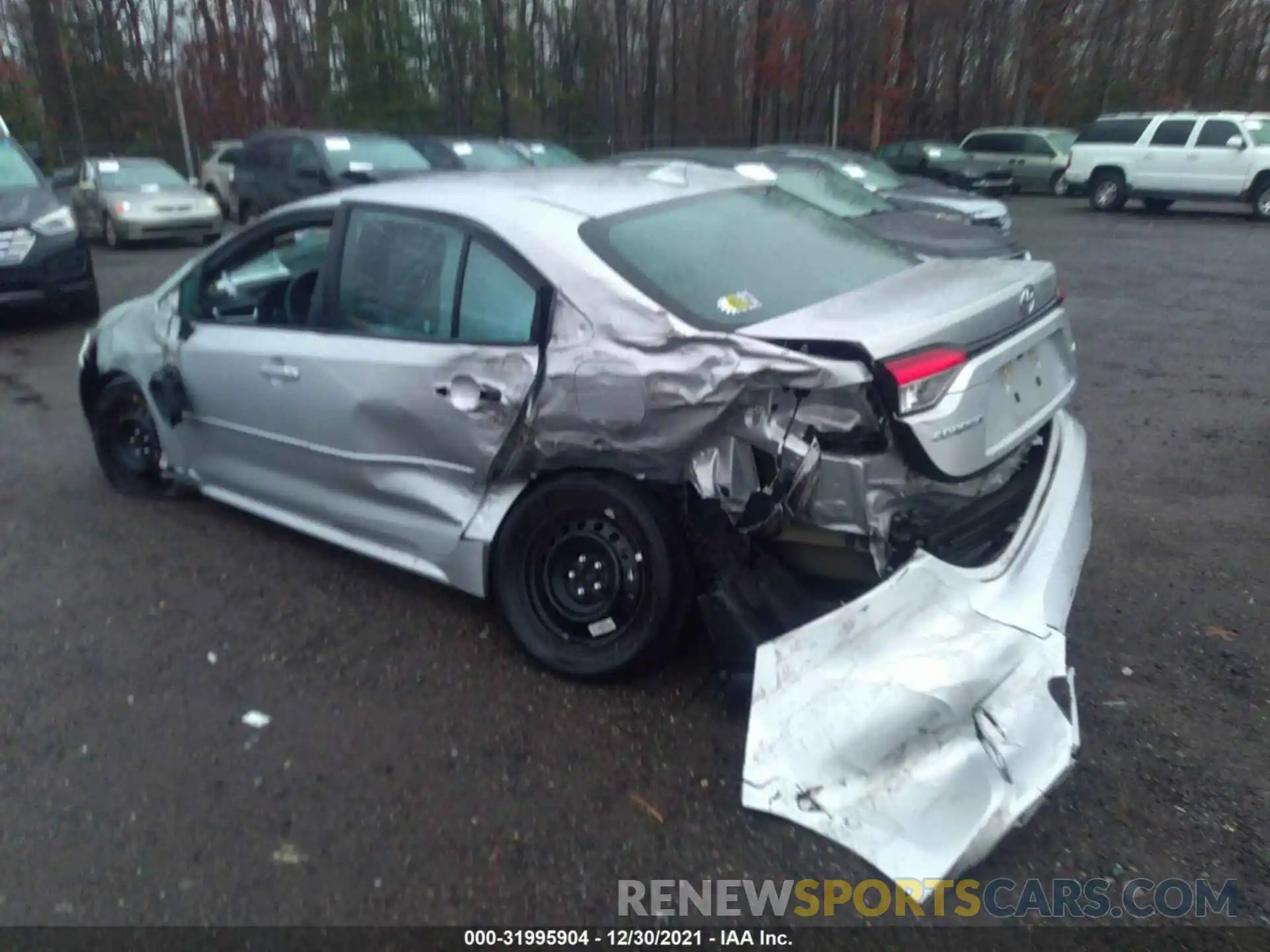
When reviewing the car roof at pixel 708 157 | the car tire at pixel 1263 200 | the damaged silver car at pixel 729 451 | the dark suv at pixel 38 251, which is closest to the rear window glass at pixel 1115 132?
the car tire at pixel 1263 200

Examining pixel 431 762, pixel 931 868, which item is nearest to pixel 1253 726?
pixel 931 868

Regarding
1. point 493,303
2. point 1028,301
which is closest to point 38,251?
point 493,303

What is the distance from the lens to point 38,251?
9.74 metres

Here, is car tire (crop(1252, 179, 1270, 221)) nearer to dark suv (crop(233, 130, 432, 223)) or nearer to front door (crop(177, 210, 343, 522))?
dark suv (crop(233, 130, 432, 223))

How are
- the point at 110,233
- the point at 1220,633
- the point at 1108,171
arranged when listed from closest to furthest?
the point at 1220,633
the point at 110,233
the point at 1108,171

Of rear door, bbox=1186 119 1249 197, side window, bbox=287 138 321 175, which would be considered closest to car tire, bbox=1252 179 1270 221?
rear door, bbox=1186 119 1249 197

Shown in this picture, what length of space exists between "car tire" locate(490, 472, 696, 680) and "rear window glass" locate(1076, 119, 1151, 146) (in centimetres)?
2086

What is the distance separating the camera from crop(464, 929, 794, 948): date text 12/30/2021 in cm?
264

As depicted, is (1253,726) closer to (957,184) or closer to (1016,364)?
(1016,364)

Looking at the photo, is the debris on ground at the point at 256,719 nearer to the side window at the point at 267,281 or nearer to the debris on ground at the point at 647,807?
the debris on ground at the point at 647,807

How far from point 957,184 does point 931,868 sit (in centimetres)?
2215

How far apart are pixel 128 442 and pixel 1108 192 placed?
20.7 metres

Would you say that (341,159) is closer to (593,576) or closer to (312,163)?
(312,163)

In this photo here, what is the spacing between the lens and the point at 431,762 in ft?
11.0
